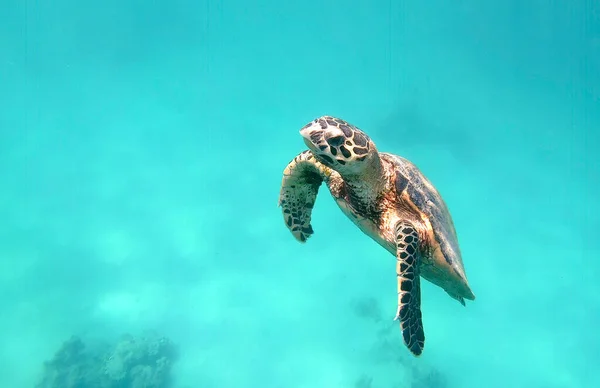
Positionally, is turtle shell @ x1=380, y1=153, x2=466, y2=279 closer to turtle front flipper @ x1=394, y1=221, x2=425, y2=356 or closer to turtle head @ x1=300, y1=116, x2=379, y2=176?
turtle front flipper @ x1=394, y1=221, x2=425, y2=356

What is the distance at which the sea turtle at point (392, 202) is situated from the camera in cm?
408

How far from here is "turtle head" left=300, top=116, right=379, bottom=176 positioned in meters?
4.08

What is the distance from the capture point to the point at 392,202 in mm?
4797

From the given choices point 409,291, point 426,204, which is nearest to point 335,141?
point 426,204

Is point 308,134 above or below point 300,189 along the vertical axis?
below

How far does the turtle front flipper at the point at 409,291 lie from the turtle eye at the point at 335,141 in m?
1.15

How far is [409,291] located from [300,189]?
246cm

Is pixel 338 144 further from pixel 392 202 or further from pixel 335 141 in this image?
pixel 392 202

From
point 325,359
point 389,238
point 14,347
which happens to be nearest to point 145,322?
point 14,347

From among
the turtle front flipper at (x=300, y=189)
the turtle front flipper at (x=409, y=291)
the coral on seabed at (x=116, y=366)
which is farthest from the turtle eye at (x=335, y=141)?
the coral on seabed at (x=116, y=366)

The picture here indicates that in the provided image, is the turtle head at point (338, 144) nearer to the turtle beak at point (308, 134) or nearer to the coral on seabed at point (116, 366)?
the turtle beak at point (308, 134)

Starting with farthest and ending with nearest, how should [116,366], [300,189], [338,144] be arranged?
[116,366]
[300,189]
[338,144]

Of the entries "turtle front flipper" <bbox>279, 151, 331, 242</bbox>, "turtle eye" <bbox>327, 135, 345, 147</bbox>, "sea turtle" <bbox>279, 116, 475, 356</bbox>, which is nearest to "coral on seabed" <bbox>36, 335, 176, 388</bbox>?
"turtle front flipper" <bbox>279, 151, 331, 242</bbox>

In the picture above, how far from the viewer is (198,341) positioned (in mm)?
14344
